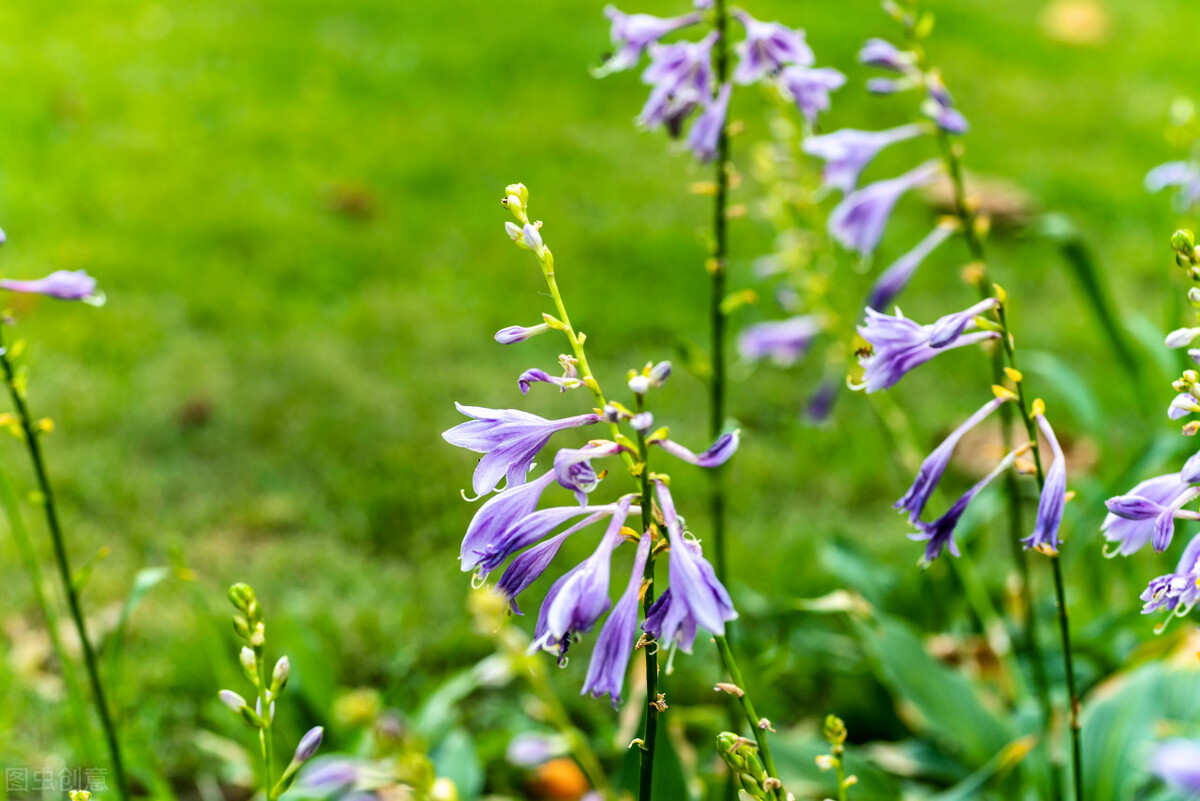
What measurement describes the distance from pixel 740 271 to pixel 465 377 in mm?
1636

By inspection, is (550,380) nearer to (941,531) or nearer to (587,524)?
(587,524)

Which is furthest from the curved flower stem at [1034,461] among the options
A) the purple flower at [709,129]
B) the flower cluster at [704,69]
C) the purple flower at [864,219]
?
the purple flower at [709,129]

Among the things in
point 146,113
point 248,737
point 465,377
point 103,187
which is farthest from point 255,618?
point 146,113

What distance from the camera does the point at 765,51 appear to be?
2.16 meters

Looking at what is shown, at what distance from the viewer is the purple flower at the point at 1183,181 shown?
2.52m

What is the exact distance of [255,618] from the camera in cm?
139

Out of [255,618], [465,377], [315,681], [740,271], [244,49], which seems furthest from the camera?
[244,49]

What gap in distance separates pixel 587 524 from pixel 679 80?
4.12 feet

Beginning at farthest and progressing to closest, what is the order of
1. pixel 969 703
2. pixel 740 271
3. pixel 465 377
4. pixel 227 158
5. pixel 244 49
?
pixel 244 49, pixel 227 158, pixel 740 271, pixel 465 377, pixel 969 703

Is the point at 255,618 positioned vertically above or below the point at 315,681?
above

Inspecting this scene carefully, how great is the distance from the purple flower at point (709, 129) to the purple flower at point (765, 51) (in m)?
0.06

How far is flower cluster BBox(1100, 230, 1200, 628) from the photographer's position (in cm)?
120

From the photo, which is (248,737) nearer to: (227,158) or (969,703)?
(969,703)

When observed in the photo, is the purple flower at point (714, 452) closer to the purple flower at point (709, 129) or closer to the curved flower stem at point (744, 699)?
the curved flower stem at point (744, 699)
